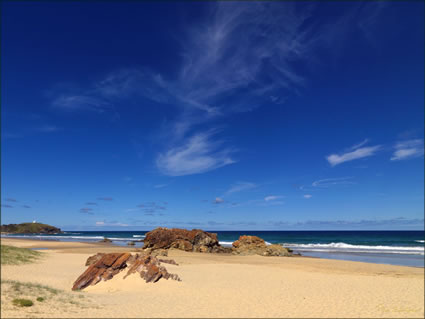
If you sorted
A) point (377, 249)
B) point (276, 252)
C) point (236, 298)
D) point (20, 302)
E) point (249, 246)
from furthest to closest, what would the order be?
point (377, 249), point (249, 246), point (276, 252), point (236, 298), point (20, 302)

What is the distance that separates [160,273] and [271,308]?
8677 millimetres

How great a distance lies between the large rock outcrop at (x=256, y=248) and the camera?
49312 mm

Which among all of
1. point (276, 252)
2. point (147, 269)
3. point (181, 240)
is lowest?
point (276, 252)

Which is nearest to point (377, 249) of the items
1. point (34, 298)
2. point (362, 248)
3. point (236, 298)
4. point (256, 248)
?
point (362, 248)

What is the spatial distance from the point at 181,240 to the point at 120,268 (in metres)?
32.8

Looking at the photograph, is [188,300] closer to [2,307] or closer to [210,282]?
[210,282]

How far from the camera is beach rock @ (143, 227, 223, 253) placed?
51562 mm

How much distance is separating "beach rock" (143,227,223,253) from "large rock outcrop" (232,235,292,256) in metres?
3.89

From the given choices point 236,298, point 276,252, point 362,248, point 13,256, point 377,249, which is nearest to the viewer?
point 236,298

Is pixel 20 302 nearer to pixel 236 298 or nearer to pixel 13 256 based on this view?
pixel 236 298

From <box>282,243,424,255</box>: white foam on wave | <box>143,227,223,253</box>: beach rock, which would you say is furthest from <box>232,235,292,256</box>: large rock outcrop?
<box>282,243,424,255</box>: white foam on wave

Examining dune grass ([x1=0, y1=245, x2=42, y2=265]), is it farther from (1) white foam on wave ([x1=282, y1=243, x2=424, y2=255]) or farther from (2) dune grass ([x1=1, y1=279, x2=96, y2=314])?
(1) white foam on wave ([x1=282, y1=243, x2=424, y2=255])

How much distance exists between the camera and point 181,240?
5216 centimetres

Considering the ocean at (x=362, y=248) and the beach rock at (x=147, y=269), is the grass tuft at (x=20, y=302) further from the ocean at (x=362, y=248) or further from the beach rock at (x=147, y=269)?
the ocean at (x=362, y=248)
